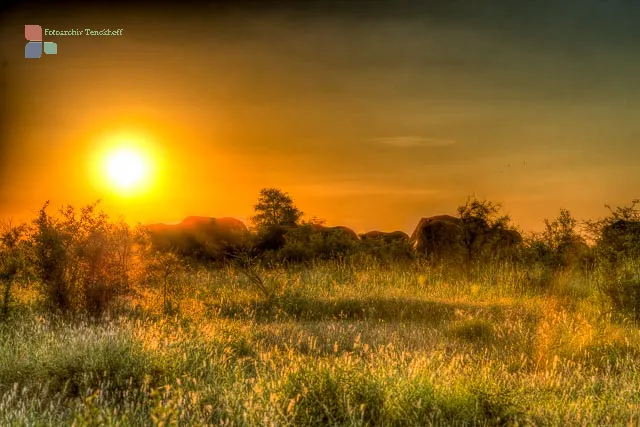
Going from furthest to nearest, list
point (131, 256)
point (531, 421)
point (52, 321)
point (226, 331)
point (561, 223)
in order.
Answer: point (561, 223) < point (131, 256) < point (52, 321) < point (226, 331) < point (531, 421)

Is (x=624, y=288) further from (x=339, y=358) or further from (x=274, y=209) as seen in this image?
(x=274, y=209)

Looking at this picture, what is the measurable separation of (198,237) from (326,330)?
16026 mm

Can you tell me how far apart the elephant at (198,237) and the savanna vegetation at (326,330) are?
21cm

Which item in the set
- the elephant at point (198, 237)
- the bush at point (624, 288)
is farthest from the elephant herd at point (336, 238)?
the bush at point (624, 288)

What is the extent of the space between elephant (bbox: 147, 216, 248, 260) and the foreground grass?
6.61 m

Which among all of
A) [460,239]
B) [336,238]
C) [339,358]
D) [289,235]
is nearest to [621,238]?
[460,239]

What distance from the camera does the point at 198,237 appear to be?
2733cm

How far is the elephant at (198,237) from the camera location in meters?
25.8

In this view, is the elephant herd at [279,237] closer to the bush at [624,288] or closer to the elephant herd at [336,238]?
the elephant herd at [336,238]

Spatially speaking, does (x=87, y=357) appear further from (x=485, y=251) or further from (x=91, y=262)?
(x=485, y=251)

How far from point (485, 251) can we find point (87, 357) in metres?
17.0

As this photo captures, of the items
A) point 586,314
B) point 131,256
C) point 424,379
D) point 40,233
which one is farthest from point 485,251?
point 424,379

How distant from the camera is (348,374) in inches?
265

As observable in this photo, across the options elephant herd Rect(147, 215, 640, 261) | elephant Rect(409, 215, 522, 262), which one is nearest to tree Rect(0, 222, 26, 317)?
elephant herd Rect(147, 215, 640, 261)
